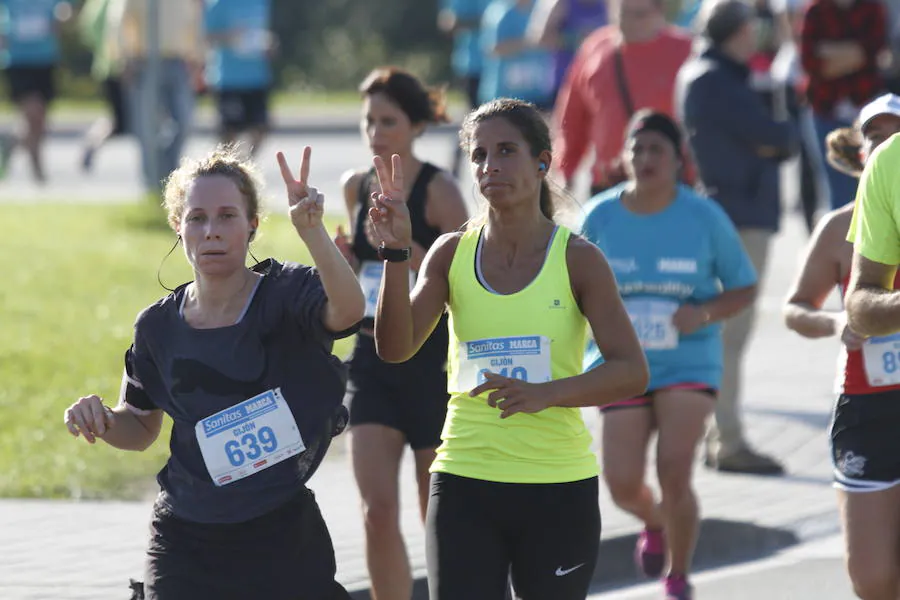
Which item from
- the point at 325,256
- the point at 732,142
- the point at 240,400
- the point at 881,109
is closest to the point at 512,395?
the point at 325,256

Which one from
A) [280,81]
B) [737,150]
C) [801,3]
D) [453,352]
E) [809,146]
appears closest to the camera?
[453,352]

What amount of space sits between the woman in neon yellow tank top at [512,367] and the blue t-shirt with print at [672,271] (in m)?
1.97

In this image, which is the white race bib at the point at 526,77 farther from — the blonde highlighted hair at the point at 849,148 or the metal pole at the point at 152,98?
the blonde highlighted hair at the point at 849,148

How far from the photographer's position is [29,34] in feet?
65.9

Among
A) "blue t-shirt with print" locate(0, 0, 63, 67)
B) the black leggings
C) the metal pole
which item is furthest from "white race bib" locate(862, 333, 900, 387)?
"blue t-shirt with print" locate(0, 0, 63, 67)

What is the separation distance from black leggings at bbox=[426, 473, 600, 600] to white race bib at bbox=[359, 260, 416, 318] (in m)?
1.67

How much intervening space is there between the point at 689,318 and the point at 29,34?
14.4 metres

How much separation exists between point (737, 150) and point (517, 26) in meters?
8.25

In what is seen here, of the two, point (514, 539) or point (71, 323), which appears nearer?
point (514, 539)

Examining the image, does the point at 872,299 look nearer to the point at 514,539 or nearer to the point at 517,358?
the point at 517,358

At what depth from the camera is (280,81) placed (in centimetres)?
4106

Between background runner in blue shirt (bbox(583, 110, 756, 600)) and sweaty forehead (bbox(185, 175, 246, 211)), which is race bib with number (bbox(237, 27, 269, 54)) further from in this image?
sweaty forehead (bbox(185, 175, 246, 211))

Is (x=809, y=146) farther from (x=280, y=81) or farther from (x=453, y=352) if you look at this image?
(x=280, y=81)

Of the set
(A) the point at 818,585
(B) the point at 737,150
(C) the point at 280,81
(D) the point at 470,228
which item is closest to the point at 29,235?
(B) the point at 737,150
